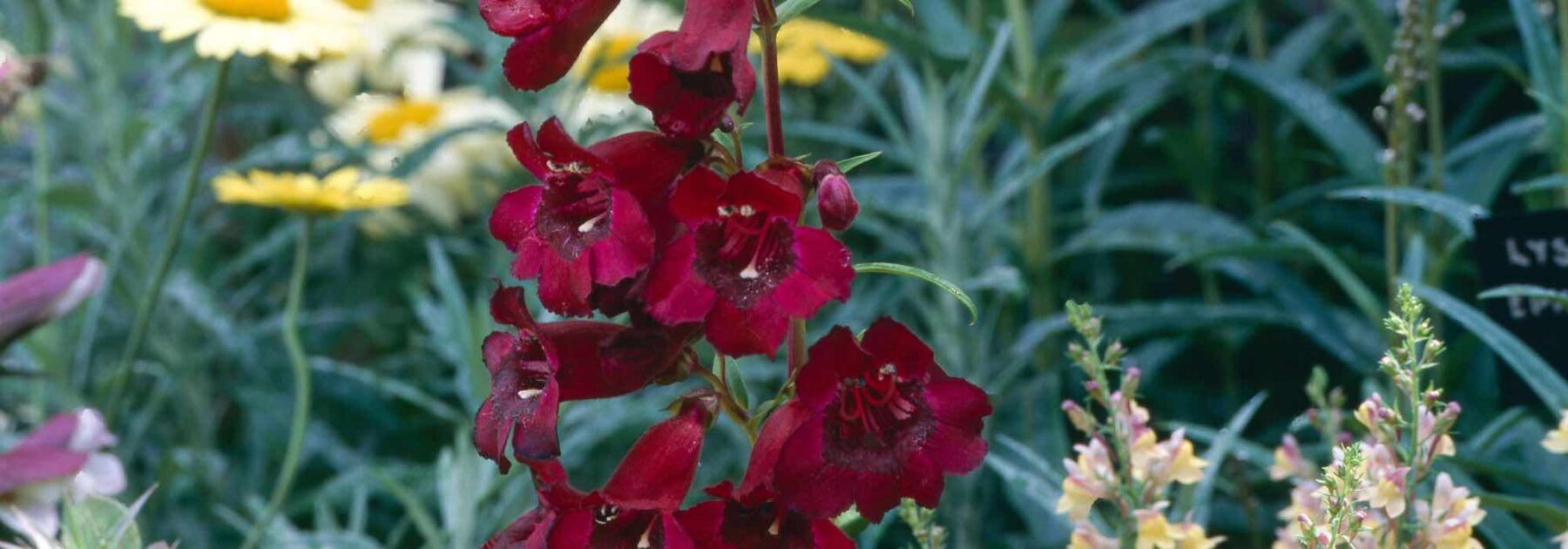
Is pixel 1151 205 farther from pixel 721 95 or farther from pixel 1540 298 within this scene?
pixel 721 95

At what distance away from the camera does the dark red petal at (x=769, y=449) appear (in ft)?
2.37

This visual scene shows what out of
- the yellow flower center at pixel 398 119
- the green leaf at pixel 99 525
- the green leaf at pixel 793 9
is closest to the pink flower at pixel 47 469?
the green leaf at pixel 99 525

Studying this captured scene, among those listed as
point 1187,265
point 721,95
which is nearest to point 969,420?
point 721,95

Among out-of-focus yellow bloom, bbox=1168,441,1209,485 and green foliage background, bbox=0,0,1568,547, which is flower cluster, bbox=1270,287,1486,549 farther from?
green foliage background, bbox=0,0,1568,547

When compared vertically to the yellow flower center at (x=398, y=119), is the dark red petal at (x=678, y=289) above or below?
above

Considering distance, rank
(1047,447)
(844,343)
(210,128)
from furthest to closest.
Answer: (1047,447), (210,128), (844,343)

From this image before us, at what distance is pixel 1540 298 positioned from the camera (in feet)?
3.96

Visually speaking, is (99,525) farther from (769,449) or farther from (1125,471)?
(1125,471)

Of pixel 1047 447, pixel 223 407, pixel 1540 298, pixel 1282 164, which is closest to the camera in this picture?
pixel 1540 298

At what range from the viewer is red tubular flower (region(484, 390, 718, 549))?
0.73 m

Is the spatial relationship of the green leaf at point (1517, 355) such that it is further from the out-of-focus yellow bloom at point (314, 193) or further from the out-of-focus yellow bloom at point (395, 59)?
the out-of-focus yellow bloom at point (395, 59)

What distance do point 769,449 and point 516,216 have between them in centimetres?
19

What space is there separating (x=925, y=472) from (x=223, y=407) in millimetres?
1687

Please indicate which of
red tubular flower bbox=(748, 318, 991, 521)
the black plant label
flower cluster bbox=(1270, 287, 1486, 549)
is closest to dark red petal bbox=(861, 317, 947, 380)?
red tubular flower bbox=(748, 318, 991, 521)
